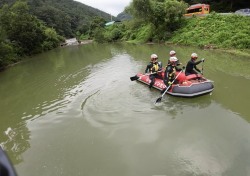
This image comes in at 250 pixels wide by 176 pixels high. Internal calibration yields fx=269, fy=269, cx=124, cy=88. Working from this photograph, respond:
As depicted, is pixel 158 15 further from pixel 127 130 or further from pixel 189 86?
pixel 127 130

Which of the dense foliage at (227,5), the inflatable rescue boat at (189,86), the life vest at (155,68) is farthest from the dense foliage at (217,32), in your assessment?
the inflatable rescue boat at (189,86)

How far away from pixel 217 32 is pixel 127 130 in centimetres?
1997

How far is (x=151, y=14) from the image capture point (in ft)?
112

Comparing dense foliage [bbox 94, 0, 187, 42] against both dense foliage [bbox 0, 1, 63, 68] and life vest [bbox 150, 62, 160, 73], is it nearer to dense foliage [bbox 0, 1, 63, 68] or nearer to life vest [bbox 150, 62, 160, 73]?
dense foliage [bbox 0, 1, 63, 68]

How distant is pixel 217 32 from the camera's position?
2544 cm

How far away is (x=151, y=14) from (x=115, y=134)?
28.1 m

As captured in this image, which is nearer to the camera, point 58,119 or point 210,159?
point 210,159

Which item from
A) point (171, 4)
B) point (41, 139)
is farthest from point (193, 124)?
point (171, 4)

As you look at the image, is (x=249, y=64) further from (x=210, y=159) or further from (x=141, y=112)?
(x=210, y=159)

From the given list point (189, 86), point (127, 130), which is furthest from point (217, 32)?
point (127, 130)

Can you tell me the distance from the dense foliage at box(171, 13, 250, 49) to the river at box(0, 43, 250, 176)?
8.17 meters

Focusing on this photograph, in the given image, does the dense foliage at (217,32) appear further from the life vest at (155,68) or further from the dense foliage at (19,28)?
the dense foliage at (19,28)

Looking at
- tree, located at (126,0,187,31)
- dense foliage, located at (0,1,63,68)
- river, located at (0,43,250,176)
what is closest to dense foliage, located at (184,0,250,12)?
tree, located at (126,0,187,31)

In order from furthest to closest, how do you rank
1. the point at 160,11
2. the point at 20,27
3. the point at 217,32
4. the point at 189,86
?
the point at 20,27
the point at 160,11
the point at 217,32
the point at 189,86
